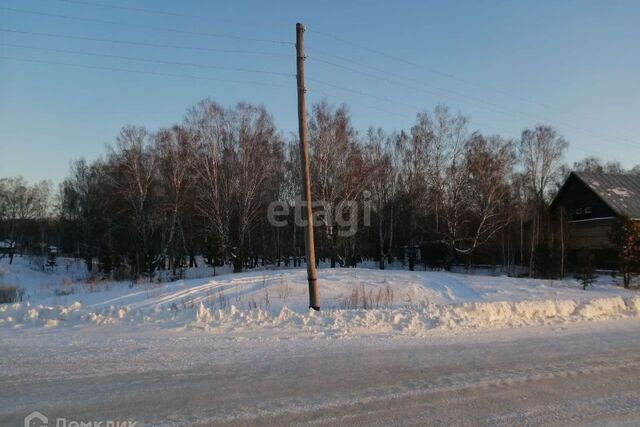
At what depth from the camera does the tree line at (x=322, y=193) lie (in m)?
33.7

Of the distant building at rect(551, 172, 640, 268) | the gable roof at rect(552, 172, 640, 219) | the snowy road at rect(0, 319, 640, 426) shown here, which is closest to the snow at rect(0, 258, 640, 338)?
the snowy road at rect(0, 319, 640, 426)

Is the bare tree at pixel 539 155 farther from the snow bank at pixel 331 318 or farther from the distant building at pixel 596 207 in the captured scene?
the snow bank at pixel 331 318

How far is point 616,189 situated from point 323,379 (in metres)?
40.0

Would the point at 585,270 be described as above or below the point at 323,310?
below

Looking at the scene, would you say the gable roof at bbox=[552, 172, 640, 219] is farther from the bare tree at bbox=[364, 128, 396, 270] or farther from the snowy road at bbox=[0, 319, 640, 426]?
the snowy road at bbox=[0, 319, 640, 426]

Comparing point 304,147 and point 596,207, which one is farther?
point 596,207

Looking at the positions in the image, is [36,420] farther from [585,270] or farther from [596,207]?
[596,207]

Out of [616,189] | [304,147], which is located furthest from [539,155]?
[304,147]

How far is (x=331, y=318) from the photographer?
9.61 metres

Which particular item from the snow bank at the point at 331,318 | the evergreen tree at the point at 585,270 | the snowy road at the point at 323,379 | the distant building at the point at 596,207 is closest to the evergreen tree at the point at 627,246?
the evergreen tree at the point at 585,270

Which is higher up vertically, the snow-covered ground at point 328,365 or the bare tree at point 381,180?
the bare tree at point 381,180

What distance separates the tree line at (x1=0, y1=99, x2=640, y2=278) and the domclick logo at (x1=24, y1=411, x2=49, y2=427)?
27.2 metres

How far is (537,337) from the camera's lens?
829cm

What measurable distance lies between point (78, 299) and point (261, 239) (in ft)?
112
